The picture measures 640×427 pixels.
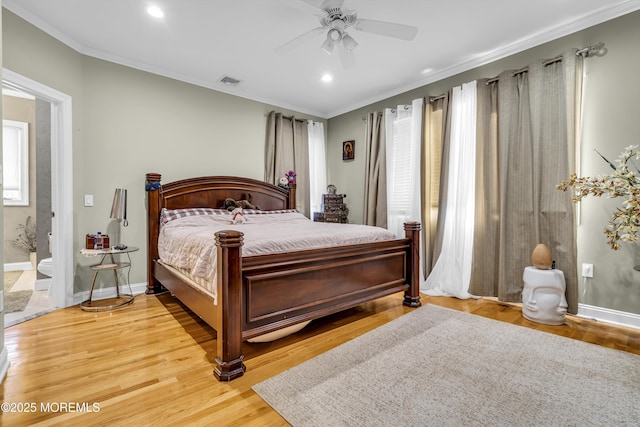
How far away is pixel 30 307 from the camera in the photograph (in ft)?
9.80

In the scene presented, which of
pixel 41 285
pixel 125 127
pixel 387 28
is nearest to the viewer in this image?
pixel 387 28

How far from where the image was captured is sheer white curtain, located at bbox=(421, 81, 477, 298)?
3.49 m

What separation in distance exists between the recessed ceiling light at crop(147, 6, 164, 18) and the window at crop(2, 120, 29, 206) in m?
3.77

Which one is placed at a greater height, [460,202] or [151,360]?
[460,202]

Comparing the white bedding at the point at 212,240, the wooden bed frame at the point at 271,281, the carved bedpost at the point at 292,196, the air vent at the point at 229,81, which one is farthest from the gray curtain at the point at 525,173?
the air vent at the point at 229,81

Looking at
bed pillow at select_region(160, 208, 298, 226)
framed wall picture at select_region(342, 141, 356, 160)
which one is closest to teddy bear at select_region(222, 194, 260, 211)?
bed pillow at select_region(160, 208, 298, 226)

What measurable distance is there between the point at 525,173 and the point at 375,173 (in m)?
1.94

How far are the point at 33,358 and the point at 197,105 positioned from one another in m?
3.16

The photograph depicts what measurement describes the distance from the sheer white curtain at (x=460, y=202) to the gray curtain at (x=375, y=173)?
38.8 inches

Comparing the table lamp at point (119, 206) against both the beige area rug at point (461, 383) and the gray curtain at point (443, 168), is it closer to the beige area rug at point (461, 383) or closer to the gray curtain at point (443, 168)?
the beige area rug at point (461, 383)

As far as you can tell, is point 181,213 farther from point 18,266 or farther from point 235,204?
point 18,266

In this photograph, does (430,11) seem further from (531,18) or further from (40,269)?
(40,269)

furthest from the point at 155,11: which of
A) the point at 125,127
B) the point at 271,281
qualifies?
the point at 271,281

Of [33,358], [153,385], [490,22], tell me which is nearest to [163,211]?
[33,358]
